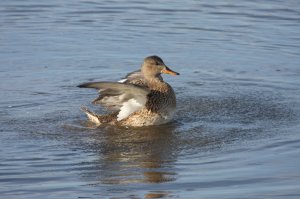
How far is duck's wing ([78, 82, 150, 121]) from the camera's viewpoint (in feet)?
31.5

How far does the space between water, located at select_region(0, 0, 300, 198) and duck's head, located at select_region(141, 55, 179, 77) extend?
58 cm

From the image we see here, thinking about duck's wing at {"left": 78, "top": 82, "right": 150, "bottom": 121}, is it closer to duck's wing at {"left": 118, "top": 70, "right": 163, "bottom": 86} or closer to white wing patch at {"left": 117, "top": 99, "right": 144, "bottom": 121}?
white wing patch at {"left": 117, "top": 99, "right": 144, "bottom": 121}

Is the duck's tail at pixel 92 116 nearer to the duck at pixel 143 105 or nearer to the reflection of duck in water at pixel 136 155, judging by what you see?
the duck at pixel 143 105

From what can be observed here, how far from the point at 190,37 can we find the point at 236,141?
4.89m

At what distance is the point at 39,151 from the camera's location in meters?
8.86

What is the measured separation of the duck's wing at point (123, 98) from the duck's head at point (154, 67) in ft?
1.44

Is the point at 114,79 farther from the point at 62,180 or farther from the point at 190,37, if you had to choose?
the point at 62,180

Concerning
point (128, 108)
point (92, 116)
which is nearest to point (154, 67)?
point (128, 108)

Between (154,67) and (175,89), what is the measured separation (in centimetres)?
114

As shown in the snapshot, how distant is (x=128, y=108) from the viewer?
10.1 meters

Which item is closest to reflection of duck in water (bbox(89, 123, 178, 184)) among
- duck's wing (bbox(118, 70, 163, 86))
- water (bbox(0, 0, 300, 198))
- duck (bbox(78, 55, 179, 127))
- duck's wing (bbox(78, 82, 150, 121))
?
water (bbox(0, 0, 300, 198))

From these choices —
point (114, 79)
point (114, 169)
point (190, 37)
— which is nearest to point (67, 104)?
point (114, 79)

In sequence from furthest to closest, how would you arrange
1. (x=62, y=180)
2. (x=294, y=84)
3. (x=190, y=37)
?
1. (x=190, y=37)
2. (x=294, y=84)
3. (x=62, y=180)

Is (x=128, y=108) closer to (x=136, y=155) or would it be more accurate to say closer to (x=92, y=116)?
(x=92, y=116)
